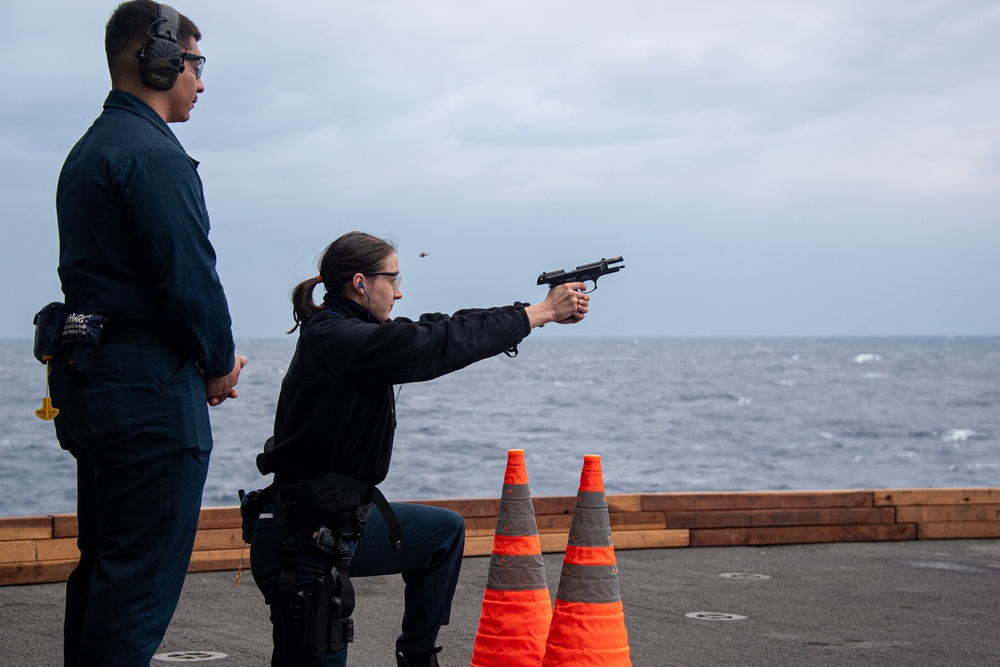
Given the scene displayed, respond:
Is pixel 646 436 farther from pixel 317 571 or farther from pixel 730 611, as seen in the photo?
pixel 317 571

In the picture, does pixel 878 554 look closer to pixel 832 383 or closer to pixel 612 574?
pixel 612 574

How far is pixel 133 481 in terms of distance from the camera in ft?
10.4

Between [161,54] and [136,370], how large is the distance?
2.99 feet

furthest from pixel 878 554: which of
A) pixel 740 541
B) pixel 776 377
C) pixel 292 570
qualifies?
pixel 776 377

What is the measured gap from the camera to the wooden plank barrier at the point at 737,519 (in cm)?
738

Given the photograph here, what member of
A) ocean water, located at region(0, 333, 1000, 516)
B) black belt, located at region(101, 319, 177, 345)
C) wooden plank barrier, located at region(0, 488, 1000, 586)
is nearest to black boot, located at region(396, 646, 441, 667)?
black belt, located at region(101, 319, 177, 345)

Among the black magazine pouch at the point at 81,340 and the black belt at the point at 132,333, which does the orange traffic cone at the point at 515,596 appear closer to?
the black belt at the point at 132,333

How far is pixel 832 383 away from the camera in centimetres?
7875

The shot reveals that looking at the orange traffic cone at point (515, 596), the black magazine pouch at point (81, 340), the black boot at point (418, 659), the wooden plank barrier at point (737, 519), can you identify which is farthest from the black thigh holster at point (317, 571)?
the wooden plank barrier at point (737, 519)

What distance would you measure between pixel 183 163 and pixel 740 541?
611 cm

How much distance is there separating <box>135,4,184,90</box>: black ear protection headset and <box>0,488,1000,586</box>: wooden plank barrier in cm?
424

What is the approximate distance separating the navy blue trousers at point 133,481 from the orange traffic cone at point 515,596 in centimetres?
171

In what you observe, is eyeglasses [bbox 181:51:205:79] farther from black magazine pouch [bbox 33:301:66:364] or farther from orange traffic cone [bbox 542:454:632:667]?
orange traffic cone [bbox 542:454:632:667]

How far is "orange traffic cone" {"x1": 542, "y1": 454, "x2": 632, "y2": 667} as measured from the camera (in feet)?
14.1
